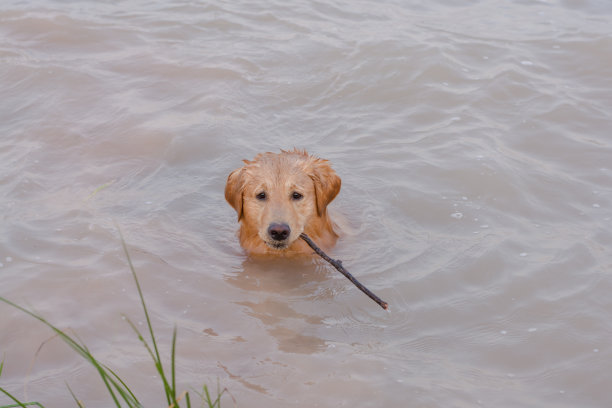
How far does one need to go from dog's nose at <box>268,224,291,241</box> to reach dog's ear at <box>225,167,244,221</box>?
0.64 meters

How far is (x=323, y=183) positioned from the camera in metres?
6.07

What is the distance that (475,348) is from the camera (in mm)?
4781

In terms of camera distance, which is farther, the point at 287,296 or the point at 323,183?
the point at 323,183

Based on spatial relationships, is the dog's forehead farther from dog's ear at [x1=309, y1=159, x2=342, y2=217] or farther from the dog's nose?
the dog's nose

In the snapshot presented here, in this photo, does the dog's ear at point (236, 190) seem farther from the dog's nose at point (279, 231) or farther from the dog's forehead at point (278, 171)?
the dog's nose at point (279, 231)

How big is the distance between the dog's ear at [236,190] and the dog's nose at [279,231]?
25.1 inches

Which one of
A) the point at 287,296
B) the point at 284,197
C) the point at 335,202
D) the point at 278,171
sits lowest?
the point at 287,296

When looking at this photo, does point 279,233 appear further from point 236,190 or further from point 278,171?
point 236,190

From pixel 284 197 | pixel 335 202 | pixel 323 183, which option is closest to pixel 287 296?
pixel 284 197

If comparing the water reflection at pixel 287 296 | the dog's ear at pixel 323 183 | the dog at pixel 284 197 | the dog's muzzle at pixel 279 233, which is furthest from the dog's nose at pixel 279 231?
the dog's ear at pixel 323 183

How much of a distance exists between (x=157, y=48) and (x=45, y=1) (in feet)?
7.77

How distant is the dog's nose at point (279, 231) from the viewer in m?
5.55

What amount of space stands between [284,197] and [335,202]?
126 cm

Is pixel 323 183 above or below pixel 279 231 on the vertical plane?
above
